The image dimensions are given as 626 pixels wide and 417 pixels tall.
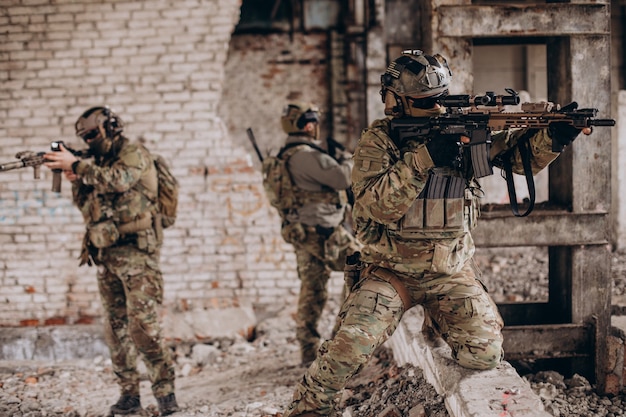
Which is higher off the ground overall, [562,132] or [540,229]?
[562,132]

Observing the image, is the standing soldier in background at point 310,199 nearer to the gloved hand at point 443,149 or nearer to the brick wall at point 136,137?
the brick wall at point 136,137

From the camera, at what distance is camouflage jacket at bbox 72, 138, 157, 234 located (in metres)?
3.80


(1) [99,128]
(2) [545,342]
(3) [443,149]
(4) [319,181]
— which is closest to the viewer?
(3) [443,149]

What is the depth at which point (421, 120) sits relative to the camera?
2.78 metres

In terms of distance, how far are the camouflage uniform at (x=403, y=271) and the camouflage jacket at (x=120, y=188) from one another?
58.5 inches

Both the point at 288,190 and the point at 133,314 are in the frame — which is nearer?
the point at 133,314

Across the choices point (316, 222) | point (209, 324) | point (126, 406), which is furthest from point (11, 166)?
point (209, 324)

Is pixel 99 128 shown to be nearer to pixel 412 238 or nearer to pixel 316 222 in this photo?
pixel 316 222

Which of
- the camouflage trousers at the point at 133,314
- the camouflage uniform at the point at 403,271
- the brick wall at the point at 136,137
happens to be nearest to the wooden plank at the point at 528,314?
the camouflage uniform at the point at 403,271

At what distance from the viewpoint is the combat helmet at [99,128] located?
3.91 metres

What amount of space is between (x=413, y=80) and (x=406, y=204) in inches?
20.0

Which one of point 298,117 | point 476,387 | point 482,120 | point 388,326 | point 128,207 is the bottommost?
point 476,387

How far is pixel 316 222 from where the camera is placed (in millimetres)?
4324

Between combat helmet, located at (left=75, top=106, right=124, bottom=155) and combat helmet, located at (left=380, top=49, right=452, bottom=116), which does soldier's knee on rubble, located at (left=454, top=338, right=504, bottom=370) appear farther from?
combat helmet, located at (left=75, top=106, right=124, bottom=155)
